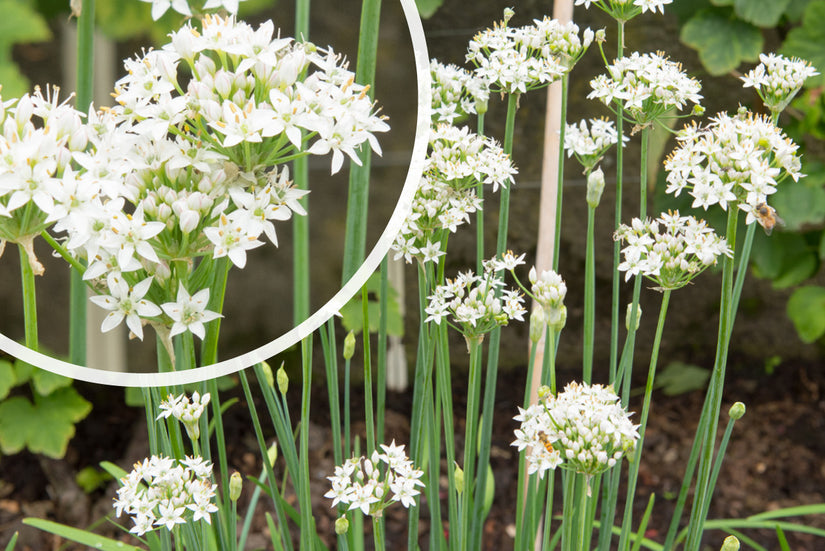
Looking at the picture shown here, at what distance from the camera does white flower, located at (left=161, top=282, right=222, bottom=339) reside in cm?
48

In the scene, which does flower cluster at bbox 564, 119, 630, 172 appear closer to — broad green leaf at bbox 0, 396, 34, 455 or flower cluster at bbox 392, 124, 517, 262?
flower cluster at bbox 392, 124, 517, 262

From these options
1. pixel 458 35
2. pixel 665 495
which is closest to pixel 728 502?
pixel 665 495

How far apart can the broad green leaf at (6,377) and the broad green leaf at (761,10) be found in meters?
1.45

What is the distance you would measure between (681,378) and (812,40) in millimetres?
787

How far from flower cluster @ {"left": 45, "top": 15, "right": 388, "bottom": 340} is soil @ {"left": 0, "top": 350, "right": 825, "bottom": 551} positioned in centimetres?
100

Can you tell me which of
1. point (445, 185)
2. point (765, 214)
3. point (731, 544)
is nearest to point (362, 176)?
point (445, 185)

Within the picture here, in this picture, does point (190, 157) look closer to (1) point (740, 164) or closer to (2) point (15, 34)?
(2) point (15, 34)

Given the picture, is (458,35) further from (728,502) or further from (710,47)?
(728,502)

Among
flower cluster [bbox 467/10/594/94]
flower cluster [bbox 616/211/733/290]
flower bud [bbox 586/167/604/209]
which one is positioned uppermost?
flower cluster [bbox 467/10/594/94]

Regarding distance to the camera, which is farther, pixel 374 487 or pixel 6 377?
pixel 6 377

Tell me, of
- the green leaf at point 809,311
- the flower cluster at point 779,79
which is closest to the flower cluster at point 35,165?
the flower cluster at point 779,79

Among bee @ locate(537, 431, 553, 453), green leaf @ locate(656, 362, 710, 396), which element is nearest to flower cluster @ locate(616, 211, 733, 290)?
bee @ locate(537, 431, 553, 453)

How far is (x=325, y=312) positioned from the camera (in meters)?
0.55

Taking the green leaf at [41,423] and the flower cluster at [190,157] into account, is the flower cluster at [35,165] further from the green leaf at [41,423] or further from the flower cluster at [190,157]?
the green leaf at [41,423]
